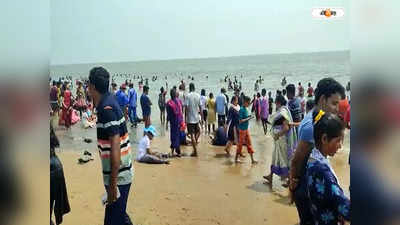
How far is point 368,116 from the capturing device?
1425 mm

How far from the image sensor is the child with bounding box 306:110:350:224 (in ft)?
6.22

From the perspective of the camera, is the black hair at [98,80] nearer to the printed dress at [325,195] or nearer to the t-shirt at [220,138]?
the printed dress at [325,195]

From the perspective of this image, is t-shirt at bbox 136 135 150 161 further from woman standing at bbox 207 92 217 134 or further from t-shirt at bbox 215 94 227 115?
woman standing at bbox 207 92 217 134

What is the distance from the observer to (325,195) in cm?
194

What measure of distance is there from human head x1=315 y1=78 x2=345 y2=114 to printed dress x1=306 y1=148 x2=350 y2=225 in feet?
2.10

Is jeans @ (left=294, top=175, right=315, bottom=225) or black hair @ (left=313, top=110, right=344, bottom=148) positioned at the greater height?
black hair @ (left=313, top=110, right=344, bottom=148)

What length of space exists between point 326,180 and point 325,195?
67mm

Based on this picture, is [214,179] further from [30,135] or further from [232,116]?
[30,135]

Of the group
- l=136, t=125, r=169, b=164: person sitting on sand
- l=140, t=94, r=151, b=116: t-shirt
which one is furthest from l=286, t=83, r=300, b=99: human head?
l=140, t=94, r=151, b=116: t-shirt

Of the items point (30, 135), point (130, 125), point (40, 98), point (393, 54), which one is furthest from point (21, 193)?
point (130, 125)

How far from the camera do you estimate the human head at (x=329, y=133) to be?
81.9 inches

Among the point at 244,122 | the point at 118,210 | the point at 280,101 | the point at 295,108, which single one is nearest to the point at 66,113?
the point at 244,122

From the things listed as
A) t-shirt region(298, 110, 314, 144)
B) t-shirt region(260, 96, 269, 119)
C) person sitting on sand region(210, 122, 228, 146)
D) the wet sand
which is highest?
t-shirt region(298, 110, 314, 144)

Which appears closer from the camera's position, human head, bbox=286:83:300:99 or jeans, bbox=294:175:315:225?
→ jeans, bbox=294:175:315:225
